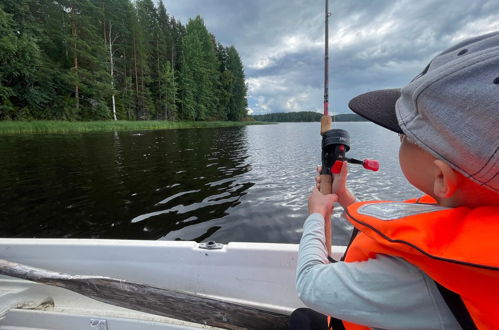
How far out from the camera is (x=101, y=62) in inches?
964

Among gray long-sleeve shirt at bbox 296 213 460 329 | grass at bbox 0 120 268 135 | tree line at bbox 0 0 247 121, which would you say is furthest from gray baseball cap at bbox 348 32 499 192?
tree line at bbox 0 0 247 121

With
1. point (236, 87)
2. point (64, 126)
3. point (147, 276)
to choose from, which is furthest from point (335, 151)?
point (236, 87)

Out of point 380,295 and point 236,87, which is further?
point 236,87

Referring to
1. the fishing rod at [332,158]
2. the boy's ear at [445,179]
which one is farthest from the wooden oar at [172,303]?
the boy's ear at [445,179]

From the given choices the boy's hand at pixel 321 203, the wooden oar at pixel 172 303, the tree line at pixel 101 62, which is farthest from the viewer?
the tree line at pixel 101 62

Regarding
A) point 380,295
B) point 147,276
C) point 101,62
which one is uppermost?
point 101,62

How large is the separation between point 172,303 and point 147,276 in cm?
47

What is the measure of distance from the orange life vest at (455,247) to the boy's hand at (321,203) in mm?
341

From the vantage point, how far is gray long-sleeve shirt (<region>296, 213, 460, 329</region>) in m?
0.66

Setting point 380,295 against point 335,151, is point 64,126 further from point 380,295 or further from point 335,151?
point 380,295

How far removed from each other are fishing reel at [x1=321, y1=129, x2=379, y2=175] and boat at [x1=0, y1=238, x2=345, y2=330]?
737 mm

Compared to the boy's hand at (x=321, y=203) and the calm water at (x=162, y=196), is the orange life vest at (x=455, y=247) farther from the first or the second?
the calm water at (x=162, y=196)

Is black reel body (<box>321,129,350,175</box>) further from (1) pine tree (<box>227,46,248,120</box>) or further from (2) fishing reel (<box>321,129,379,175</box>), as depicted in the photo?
(1) pine tree (<box>227,46,248,120</box>)

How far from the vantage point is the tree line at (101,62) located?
19.4 meters
